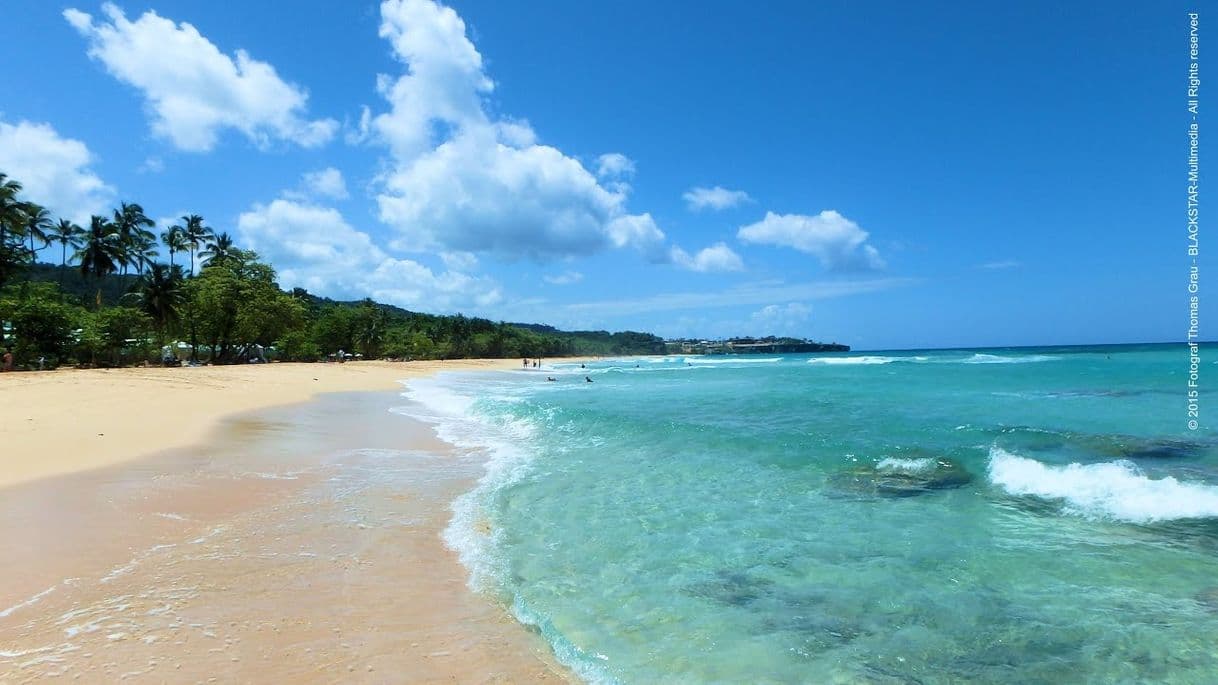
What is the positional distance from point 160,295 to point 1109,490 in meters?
52.6

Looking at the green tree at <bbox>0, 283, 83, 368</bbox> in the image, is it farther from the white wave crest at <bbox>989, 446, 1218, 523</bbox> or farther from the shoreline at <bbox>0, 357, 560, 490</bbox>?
the white wave crest at <bbox>989, 446, 1218, 523</bbox>

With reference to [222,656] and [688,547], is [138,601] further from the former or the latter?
[688,547]

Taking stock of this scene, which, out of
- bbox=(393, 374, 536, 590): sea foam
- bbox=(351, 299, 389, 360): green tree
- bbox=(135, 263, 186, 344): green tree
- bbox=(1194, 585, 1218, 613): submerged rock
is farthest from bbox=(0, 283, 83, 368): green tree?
bbox=(1194, 585, 1218, 613): submerged rock

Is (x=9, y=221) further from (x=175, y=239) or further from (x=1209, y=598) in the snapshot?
(x=1209, y=598)

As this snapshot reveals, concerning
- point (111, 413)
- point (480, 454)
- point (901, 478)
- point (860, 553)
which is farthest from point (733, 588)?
point (111, 413)

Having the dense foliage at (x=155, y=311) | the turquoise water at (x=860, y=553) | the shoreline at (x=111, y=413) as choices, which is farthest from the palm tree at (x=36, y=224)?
the turquoise water at (x=860, y=553)

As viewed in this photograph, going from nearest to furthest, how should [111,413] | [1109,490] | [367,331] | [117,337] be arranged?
[1109,490] → [111,413] → [117,337] → [367,331]

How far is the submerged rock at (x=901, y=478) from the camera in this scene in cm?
852

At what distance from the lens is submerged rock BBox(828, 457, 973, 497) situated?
8523 millimetres

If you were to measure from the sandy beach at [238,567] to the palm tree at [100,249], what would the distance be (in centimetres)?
4397

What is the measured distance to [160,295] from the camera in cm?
4206

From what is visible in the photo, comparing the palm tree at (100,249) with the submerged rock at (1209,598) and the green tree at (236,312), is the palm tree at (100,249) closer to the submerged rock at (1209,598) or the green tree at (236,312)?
the green tree at (236,312)

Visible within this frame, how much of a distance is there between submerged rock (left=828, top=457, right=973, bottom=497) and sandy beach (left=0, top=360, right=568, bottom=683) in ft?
19.6

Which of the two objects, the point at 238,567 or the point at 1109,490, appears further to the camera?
the point at 1109,490
